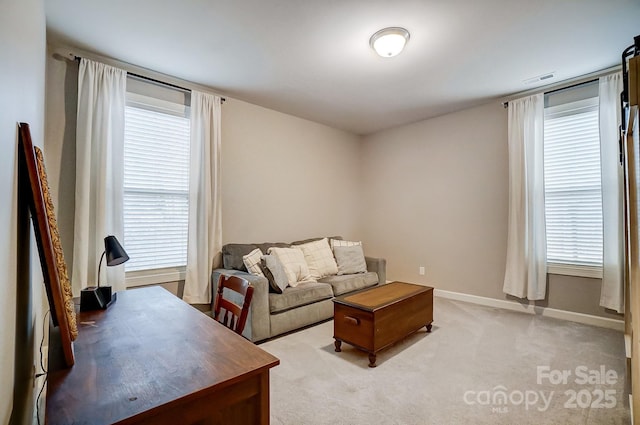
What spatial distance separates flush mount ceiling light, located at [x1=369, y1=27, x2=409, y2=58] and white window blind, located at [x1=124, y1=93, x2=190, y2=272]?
2.18m

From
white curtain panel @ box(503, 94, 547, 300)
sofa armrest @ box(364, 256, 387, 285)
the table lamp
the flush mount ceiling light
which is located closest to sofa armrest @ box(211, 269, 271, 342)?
the table lamp

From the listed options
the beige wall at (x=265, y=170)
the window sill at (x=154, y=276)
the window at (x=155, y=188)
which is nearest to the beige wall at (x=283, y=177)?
the beige wall at (x=265, y=170)

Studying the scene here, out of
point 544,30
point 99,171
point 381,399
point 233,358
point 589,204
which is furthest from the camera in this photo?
point 589,204

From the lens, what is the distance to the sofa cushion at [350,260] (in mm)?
4051

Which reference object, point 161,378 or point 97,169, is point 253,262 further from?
point 161,378

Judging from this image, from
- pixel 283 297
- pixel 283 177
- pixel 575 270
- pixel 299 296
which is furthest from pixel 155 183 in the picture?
pixel 575 270

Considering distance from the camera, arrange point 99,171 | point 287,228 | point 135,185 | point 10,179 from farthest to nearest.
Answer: point 287,228, point 135,185, point 99,171, point 10,179

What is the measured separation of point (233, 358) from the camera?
3.40ft

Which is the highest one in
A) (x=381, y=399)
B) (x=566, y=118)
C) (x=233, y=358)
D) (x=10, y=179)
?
(x=566, y=118)

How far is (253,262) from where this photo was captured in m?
3.21

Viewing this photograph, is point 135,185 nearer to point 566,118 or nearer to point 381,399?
point 381,399

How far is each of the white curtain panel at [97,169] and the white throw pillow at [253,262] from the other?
1.14 meters

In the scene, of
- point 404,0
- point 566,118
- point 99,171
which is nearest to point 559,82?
point 566,118

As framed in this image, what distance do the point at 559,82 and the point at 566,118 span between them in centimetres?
41
